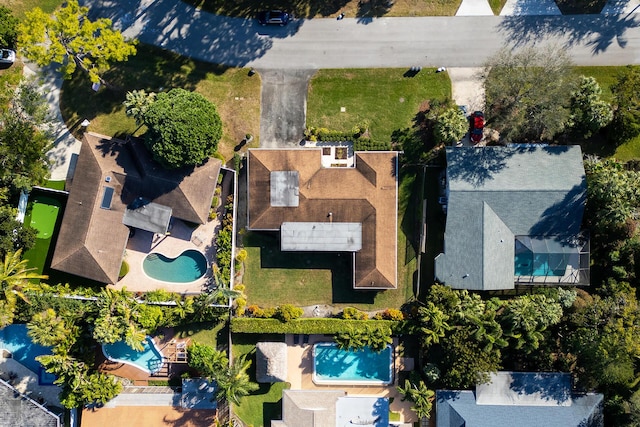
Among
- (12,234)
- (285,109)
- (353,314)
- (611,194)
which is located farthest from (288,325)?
(611,194)

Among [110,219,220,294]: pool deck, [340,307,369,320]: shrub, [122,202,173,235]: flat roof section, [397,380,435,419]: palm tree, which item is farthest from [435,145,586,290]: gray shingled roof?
[122,202,173,235]: flat roof section

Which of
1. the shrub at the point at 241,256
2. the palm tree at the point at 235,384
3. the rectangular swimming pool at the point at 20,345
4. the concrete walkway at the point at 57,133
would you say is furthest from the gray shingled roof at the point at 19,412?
the shrub at the point at 241,256

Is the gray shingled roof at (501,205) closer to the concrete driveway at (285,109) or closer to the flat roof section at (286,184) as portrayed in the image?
the flat roof section at (286,184)

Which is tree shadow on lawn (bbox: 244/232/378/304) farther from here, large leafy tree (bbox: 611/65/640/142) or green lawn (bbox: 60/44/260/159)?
large leafy tree (bbox: 611/65/640/142)

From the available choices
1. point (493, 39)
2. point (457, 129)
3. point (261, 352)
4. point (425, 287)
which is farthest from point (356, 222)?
point (493, 39)

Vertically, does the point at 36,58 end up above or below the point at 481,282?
above

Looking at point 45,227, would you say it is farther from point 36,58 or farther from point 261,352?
A: point 261,352
